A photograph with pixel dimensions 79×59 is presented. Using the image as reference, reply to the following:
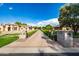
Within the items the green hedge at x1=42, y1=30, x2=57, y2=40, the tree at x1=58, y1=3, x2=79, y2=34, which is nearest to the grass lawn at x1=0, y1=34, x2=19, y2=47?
the green hedge at x1=42, y1=30, x2=57, y2=40

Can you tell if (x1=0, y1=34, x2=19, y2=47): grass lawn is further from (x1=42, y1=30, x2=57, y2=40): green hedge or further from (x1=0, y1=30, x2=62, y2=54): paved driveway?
(x1=42, y1=30, x2=57, y2=40): green hedge

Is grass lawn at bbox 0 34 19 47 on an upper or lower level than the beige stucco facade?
lower

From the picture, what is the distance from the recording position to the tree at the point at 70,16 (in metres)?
5.86

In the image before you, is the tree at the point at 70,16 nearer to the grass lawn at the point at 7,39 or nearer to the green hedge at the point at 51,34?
the green hedge at the point at 51,34

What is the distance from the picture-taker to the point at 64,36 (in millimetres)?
5855

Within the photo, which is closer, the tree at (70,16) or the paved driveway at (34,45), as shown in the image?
the paved driveway at (34,45)

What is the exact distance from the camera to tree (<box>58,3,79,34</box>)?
586cm

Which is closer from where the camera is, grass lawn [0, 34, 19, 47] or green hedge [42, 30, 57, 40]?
grass lawn [0, 34, 19, 47]

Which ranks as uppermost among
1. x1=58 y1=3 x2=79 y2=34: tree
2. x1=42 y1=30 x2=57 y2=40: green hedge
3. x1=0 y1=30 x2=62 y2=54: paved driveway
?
x1=58 y1=3 x2=79 y2=34: tree

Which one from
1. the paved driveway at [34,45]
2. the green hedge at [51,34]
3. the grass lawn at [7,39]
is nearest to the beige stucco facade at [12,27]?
the grass lawn at [7,39]

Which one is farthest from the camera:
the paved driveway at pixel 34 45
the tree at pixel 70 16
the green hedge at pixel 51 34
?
the green hedge at pixel 51 34

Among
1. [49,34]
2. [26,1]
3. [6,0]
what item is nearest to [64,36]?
[49,34]

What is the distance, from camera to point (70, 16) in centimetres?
592

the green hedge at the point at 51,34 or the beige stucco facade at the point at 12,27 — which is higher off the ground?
the beige stucco facade at the point at 12,27
